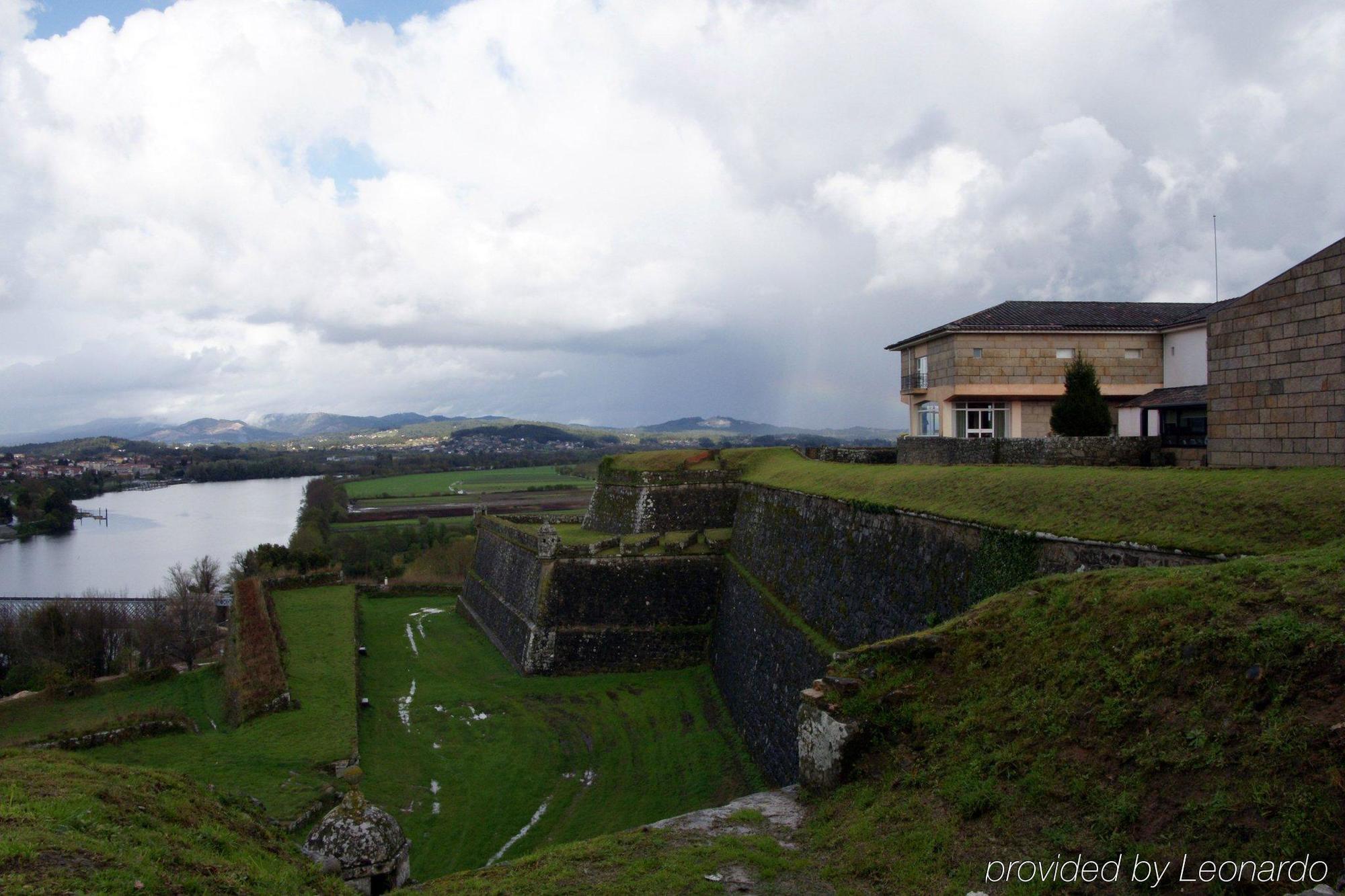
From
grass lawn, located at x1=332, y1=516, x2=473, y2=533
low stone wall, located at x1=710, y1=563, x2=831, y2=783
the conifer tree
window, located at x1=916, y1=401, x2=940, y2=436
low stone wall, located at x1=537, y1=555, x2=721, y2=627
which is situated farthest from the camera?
grass lawn, located at x1=332, y1=516, x2=473, y2=533

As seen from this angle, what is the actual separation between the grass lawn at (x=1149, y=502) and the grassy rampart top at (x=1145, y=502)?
0.01 metres

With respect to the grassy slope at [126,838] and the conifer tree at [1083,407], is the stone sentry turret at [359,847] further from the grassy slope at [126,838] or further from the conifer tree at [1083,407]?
the conifer tree at [1083,407]

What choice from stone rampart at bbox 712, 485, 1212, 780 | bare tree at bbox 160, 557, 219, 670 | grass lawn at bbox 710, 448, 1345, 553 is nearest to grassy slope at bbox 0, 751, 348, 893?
stone rampart at bbox 712, 485, 1212, 780

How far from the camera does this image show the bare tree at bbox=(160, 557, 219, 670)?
23188mm

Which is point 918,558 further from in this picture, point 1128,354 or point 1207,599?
point 1128,354

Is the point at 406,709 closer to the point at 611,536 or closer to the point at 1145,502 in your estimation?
the point at 611,536

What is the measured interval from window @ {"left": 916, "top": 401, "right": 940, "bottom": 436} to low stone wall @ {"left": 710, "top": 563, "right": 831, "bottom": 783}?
6.92 m

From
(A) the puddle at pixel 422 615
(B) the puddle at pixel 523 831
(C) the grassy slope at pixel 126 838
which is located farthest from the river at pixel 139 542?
(C) the grassy slope at pixel 126 838

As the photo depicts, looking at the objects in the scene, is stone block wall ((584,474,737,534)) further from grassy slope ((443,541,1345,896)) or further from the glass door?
grassy slope ((443,541,1345,896))

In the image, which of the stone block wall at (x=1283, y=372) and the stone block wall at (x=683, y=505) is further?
the stone block wall at (x=683, y=505)

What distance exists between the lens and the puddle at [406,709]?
53.5ft

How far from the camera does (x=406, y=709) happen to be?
56.3 ft

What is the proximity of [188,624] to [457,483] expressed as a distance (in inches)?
2497

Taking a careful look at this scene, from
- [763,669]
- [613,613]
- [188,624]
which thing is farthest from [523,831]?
[188,624]
